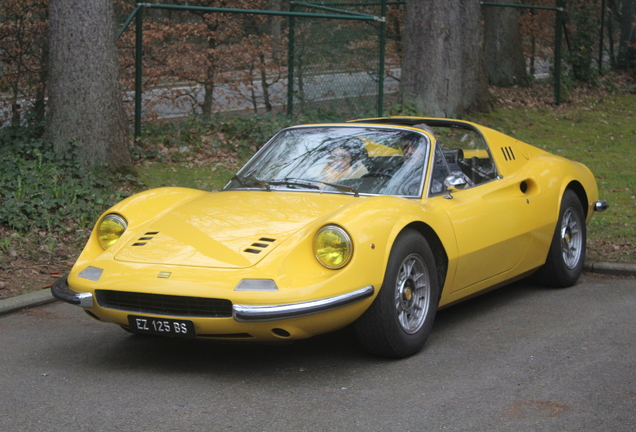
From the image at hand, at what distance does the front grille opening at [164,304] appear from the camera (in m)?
4.12

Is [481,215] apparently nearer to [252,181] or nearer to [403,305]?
[403,305]

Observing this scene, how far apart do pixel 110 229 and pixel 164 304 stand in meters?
0.98

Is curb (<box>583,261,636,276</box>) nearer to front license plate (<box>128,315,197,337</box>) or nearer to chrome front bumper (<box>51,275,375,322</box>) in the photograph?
chrome front bumper (<box>51,275,375,322</box>)

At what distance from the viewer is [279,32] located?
476 inches

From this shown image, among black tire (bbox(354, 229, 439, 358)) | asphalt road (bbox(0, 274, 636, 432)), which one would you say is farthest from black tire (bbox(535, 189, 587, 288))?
black tire (bbox(354, 229, 439, 358))

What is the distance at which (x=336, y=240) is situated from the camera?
4289mm

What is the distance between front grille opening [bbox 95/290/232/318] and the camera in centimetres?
412

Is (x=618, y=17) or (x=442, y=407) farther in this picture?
(x=618, y=17)

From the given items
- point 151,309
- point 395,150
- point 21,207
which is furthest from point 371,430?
point 21,207

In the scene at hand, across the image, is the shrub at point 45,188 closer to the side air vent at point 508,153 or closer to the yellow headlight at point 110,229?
the yellow headlight at point 110,229

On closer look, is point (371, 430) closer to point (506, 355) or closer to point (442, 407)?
point (442, 407)

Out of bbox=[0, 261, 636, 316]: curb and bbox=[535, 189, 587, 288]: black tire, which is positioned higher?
bbox=[535, 189, 587, 288]: black tire

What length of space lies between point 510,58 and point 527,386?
15.9 metres

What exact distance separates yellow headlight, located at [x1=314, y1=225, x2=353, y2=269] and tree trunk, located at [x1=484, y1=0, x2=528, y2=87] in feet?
49.9
